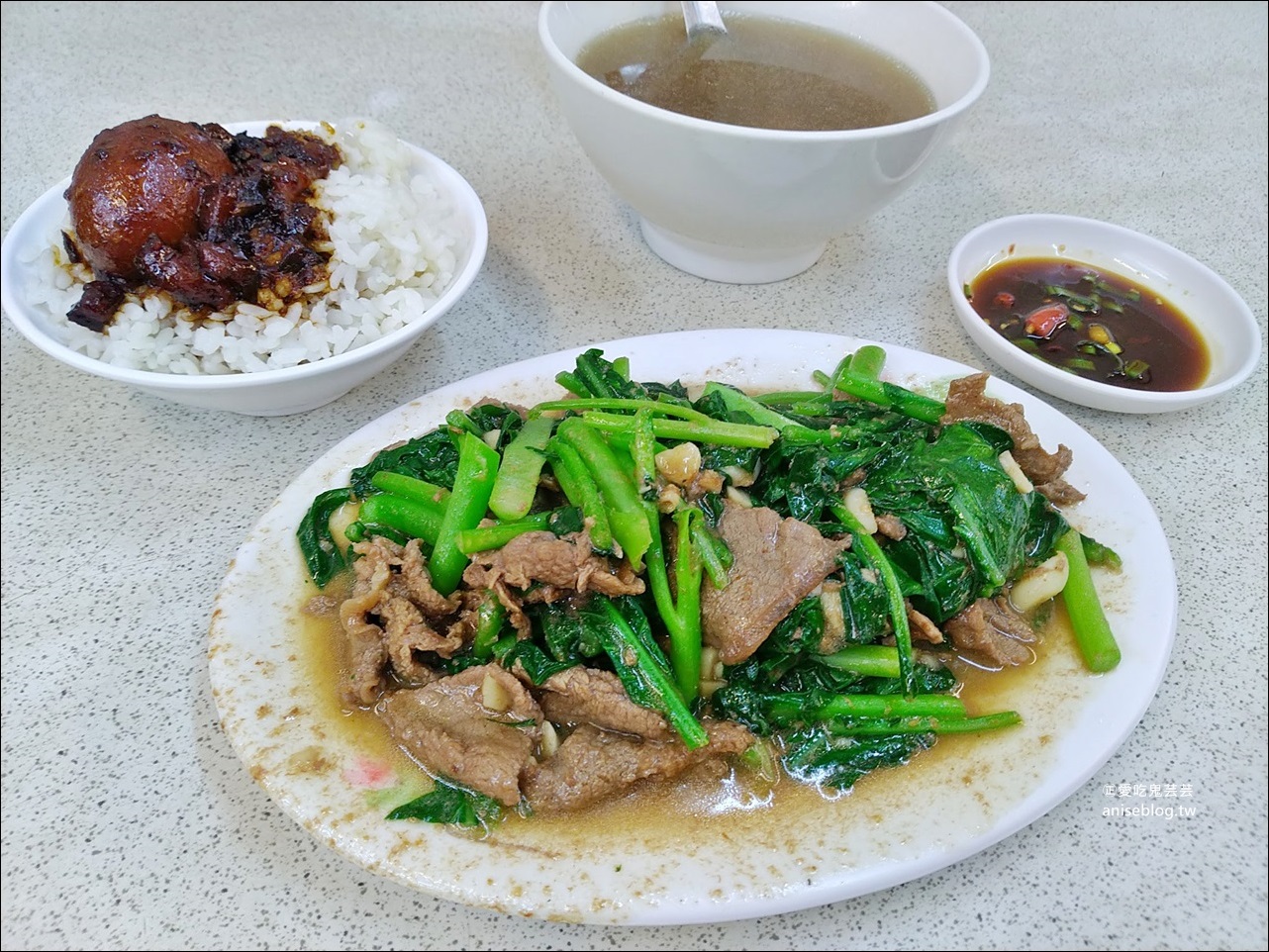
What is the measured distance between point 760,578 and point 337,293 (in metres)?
1.15

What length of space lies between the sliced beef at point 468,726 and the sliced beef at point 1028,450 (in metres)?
1.04

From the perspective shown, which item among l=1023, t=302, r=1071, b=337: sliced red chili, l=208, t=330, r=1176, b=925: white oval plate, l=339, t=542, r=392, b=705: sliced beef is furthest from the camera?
l=1023, t=302, r=1071, b=337: sliced red chili

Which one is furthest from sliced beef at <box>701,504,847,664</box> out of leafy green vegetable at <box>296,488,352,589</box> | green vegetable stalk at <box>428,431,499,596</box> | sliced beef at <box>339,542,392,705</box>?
Result: leafy green vegetable at <box>296,488,352,589</box>

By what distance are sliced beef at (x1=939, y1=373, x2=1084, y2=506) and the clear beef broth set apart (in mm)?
738

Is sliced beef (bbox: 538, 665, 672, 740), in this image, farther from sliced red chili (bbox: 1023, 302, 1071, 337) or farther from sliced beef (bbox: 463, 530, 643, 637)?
sliced red chili (bbox: 1023, 302, 1071, 337)

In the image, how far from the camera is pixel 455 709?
1376 millimetres

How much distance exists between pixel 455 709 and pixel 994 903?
877 mm

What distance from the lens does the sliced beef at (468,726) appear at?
1296mm

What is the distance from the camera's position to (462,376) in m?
2.18

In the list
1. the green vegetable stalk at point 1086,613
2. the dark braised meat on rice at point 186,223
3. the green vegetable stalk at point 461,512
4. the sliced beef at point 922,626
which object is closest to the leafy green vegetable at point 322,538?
the green vegetable stalk at point 461,512

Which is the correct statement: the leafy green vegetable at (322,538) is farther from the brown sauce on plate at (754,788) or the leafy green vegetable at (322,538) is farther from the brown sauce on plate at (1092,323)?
the brown sauce on plate at (1092,323)

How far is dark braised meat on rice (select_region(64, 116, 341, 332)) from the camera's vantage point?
1726 millimetres

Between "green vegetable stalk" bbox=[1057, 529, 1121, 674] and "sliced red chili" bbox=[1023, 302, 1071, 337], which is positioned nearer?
"green vegetable stalk" bbox=[1057, 529, 1121, 674]

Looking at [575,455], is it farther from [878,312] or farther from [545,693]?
[878,312]
